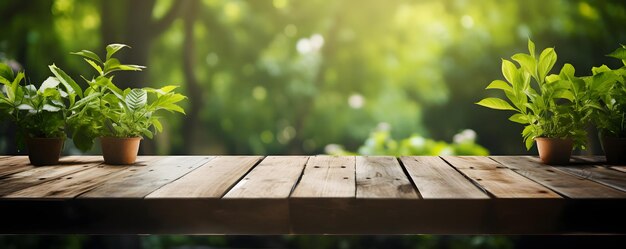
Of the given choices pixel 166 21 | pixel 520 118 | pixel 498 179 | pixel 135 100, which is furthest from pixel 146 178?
pixel 166 21

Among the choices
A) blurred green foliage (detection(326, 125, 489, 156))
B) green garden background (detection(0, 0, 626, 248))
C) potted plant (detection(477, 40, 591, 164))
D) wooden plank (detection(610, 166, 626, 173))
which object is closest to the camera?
wooden plank (detection(610, 166, 626, 173))

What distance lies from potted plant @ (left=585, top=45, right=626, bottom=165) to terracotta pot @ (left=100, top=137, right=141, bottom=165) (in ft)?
4.72

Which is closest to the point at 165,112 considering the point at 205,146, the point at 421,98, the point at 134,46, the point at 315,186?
the point at 205,146

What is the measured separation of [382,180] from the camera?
1648 mm

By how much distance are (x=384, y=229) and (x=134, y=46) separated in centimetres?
491

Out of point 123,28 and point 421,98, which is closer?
point 123,28

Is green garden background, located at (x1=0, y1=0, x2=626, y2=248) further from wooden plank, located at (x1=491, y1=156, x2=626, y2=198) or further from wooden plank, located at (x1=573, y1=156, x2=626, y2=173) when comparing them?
wooden plank, located at (x1=491, y1=156, x2=626, y2=198)

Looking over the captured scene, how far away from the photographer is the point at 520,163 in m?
2.06

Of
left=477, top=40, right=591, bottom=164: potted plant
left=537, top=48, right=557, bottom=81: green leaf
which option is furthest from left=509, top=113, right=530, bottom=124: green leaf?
left=537, top=48, right=557, bottom=81: green leaf

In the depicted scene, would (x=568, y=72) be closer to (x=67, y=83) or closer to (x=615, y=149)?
(x=615, y=149)

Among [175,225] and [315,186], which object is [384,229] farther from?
[175,225]

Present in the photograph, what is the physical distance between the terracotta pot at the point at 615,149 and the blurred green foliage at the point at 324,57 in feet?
18.8

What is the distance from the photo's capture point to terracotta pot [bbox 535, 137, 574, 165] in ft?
6.61

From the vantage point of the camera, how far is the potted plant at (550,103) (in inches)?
77.7
